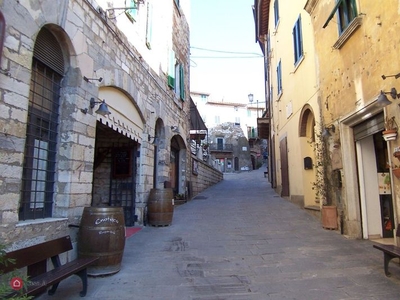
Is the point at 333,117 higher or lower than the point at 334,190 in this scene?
higher

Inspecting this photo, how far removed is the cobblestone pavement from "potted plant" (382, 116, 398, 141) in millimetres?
1731

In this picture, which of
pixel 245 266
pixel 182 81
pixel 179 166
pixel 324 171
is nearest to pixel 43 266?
pixel 245 266

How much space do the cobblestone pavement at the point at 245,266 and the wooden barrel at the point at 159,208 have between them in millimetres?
224

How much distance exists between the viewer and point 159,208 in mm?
7074

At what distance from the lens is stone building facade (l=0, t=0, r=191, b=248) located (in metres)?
3.15

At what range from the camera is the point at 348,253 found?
4773mm

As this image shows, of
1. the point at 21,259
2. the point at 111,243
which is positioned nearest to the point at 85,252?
the point at 111,243

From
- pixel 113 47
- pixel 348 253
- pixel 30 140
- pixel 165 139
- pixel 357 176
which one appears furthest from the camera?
pixel 165 139

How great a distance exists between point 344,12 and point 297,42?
3.14 meters

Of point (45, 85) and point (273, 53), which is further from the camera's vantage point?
point (273, 53)

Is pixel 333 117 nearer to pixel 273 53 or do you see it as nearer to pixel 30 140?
pixel 30 140

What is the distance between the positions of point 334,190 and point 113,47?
5.25 meters

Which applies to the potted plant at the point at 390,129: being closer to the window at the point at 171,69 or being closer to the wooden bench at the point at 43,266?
the wooden bench at the point at 43,266

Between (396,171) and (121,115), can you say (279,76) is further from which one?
(396,171)
